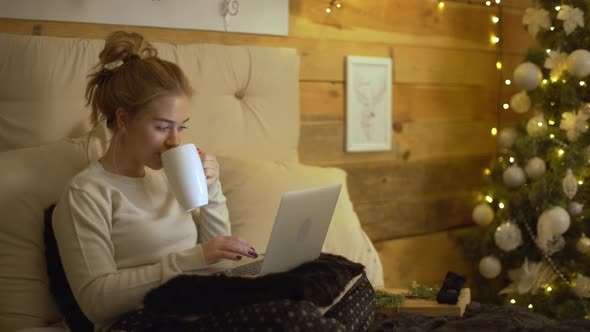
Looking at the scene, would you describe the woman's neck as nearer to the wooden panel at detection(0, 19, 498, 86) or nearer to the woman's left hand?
the woman's left hand

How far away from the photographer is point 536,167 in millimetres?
2762

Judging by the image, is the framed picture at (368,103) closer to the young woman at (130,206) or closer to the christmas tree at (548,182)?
the christmas tree at (548,182)

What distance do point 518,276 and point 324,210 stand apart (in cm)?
157

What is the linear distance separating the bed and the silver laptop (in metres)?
0.35

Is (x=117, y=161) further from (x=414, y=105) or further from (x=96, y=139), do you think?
(x=414, y=105)

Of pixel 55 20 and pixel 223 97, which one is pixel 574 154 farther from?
pixel 55 20

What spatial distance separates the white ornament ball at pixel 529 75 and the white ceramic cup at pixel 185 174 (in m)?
1.60

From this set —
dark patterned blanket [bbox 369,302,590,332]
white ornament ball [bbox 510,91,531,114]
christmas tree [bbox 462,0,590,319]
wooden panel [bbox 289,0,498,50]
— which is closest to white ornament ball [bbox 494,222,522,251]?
christmas tree [bbox 462,0,590,319]

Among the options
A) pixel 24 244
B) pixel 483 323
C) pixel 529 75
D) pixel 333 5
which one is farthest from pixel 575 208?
pixel 24 244

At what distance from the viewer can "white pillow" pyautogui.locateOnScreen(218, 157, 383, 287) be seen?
6.32 ft

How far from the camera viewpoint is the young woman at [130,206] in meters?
1.49

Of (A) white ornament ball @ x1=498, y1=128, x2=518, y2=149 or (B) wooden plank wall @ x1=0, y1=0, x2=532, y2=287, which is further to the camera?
(A) white ornament ball @ x1=498, y1=128, x2=518, y2=149

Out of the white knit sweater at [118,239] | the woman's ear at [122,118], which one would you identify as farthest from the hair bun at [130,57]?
the white knit sweater at [118,239]

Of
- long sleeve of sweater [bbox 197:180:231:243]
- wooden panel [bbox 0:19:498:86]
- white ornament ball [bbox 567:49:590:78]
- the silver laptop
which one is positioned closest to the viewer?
the silver laptop
